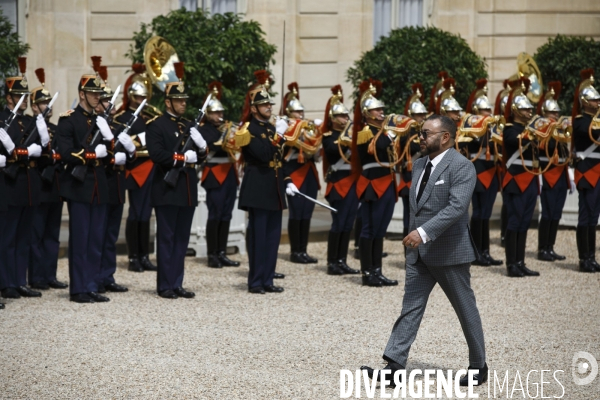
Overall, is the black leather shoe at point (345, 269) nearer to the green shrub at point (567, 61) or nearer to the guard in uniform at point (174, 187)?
the guard in uniform at point (174, 187)

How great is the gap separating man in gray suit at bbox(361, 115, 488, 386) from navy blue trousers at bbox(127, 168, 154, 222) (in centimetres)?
501

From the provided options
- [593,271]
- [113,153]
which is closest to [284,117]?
[113,153]

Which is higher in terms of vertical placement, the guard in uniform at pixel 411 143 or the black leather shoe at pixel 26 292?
the guard in uniform at pixel 411 143

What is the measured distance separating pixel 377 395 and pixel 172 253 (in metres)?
3.65

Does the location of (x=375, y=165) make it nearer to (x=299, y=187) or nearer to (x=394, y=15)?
(x=299, y=187)

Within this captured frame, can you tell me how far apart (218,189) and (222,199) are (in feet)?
0.39

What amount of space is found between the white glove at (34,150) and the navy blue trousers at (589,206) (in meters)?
5.54

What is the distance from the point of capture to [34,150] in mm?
9875

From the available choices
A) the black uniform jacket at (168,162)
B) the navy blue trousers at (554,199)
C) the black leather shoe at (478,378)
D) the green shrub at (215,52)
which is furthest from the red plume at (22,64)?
the navy blue trousers at (554,199)

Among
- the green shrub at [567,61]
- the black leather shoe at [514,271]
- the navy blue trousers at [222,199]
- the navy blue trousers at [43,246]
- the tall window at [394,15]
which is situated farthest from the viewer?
the tall window at [394,15]

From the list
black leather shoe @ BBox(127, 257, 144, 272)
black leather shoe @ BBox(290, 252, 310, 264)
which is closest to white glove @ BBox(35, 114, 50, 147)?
black leather shoe @ BBox(127, 257, 144, 272)

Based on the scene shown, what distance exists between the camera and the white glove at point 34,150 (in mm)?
9867

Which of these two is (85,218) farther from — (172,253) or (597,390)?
(597,390)

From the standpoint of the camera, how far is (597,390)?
6938 mm
